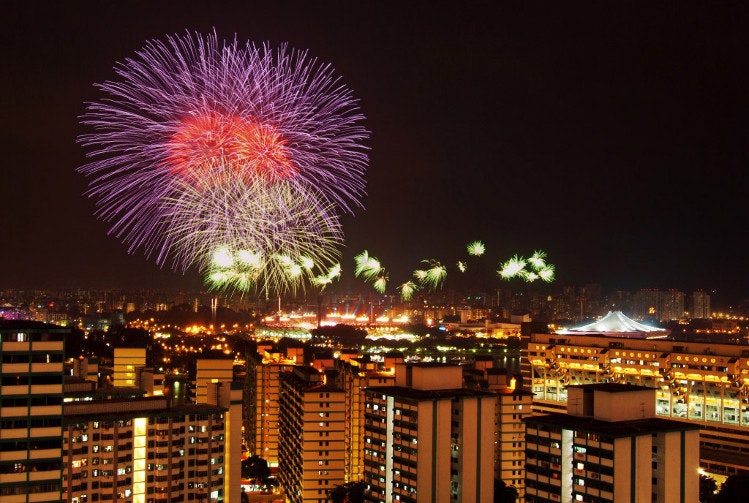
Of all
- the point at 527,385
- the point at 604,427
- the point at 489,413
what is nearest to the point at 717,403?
the point at 527,385

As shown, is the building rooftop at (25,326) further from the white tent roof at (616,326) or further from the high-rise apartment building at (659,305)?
the high-rise apartment building at (659,305)

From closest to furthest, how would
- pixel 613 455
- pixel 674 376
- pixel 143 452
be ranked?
pixel 613 455
pixel 143 452
pixel 674 376

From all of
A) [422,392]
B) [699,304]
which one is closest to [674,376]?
[422,392]

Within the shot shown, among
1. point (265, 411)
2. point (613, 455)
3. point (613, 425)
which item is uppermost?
point (613, 425)

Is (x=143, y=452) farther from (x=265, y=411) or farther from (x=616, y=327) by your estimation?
(x=616, y=327)

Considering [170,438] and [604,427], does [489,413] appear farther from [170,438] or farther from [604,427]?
[170,438]

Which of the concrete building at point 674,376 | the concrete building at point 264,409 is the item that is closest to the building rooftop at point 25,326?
the concrete building at point 264,409
